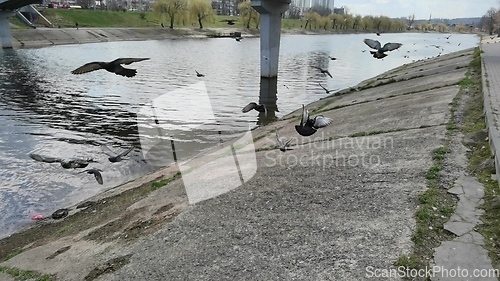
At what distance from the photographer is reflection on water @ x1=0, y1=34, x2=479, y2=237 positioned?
12367 millimetres

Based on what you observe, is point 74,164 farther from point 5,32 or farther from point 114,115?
point 5,32

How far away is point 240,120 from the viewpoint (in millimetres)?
19828

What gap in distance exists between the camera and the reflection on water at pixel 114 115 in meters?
12.4

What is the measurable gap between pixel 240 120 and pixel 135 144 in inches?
232

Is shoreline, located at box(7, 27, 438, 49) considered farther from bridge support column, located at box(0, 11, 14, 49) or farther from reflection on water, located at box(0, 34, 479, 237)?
reflection on water, located at box(0, 34, 479, 237)

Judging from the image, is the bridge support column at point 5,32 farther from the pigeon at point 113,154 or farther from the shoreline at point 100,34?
the pigeon at point 113,154

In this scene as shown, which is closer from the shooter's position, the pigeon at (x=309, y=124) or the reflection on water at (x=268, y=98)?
the pigeon at (x=309, y=124)

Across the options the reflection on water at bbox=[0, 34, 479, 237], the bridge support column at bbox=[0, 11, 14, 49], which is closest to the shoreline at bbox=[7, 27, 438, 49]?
the bridge support column at bbox=[0, 11, 14, 49]

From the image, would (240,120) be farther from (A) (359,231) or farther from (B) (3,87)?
(B) (3,87)

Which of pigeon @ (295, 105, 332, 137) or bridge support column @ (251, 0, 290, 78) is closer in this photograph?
pigeon @ (295, 105, 332, 137)

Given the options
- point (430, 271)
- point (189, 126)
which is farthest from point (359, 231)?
point (189, 126)

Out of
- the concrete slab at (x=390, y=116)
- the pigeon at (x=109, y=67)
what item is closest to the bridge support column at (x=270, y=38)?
the concrete slab at (x=390, y=116)

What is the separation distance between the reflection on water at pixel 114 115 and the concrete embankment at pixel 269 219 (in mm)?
2263

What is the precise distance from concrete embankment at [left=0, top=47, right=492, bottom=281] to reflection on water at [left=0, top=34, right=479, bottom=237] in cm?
226
